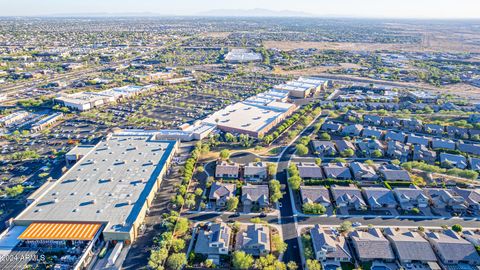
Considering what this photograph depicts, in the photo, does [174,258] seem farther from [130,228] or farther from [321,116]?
[321,116]

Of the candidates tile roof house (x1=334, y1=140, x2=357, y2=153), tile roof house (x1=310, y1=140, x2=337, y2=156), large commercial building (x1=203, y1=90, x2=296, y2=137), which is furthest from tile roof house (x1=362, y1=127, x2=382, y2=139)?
large commercial building (x1=203, y1=90, x2=296, y2=137)

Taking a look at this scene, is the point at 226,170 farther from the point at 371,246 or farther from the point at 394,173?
the point at 394,173

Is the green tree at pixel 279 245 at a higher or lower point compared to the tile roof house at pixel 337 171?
lower

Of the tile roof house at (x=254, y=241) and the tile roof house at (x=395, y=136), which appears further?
the tile roof house at (x=395, y=136)

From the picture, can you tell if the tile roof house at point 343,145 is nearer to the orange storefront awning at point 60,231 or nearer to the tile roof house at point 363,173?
the tile roof house at point 363,173

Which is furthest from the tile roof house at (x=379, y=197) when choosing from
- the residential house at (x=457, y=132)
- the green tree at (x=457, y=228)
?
the residential house at (x=457, y=132)

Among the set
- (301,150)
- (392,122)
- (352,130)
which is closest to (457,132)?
(392,122)

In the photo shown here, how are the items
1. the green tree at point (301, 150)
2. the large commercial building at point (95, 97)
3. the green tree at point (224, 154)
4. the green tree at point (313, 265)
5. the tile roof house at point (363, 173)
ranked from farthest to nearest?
the large commercial building at point (95, 97) → the green tree at point (301, 150) → the green tree at point (224, 154) → the tile roof house at point (363, 173) → the green tree at point (313, 265)
